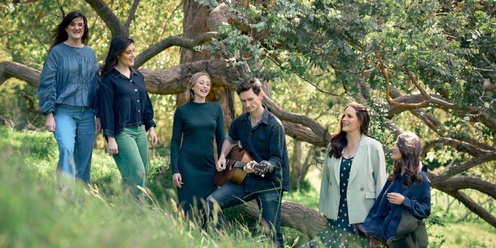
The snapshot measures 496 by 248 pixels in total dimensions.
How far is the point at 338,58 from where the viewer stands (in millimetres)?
9219

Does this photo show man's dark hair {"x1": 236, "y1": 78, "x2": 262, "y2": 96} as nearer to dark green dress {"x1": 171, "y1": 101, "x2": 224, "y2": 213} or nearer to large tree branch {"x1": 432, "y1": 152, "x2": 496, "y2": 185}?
dark green dress {"x1": 171, "y1": 101, "x2": 224, "y2": 213}

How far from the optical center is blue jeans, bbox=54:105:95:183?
7.57 meters

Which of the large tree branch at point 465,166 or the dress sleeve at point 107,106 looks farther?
the large tree branch at point 465,166

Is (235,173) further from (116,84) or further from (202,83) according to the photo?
(116,84)

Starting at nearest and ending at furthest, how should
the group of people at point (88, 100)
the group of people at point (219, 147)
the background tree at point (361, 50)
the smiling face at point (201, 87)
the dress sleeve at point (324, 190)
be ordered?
the group of people at point (219, 147) < the dress sleeve at point (324, 190) < the group of people at point (88, 100) < the smiling face at point (201, 87) < the background tree at point (361, 50)

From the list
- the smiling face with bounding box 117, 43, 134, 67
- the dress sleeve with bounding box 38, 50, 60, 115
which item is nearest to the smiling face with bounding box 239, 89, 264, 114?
the smiling face with bounding box 117, 43, 134, 67

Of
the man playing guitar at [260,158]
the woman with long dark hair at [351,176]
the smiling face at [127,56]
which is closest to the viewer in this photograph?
the woman with long dark hair at [351,176]

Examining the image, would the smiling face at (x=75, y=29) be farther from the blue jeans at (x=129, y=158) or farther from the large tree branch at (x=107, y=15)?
the large tree branch at (x=107, y=15)

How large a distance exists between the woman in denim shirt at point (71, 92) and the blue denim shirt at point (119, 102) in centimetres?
14

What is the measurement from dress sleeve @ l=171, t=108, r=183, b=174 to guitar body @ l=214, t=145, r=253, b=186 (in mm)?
531

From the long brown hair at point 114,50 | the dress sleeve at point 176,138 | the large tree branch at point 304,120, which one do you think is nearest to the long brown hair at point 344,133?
the dress sleeve at point 176,138

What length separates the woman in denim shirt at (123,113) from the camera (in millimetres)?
7760

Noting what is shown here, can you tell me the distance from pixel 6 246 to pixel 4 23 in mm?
18093

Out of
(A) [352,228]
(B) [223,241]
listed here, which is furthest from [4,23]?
(B) [223,241]
